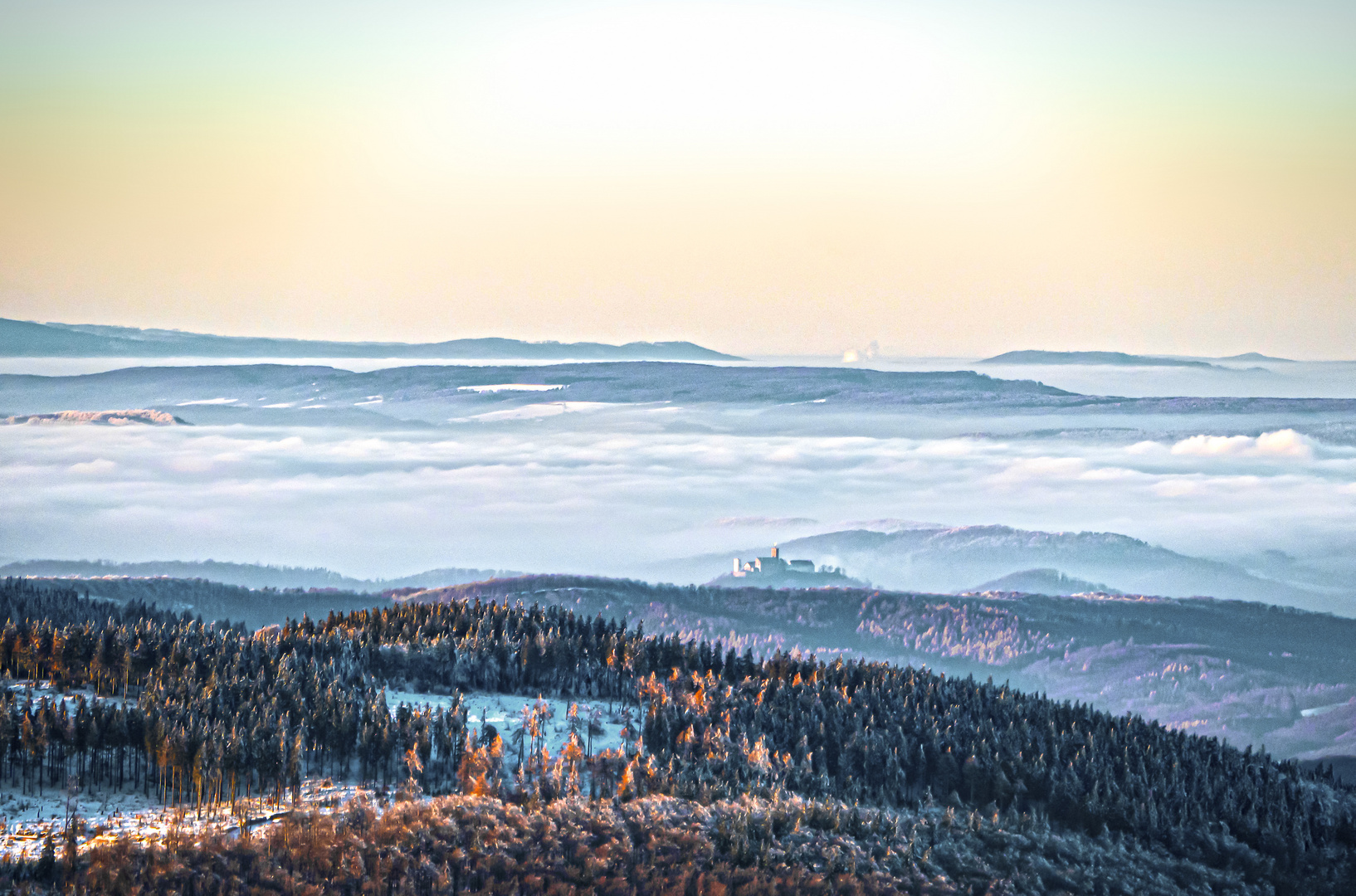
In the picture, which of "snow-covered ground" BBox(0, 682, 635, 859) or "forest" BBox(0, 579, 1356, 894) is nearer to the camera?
"snow-covered ground" BBox(0, 682, 635, 859)

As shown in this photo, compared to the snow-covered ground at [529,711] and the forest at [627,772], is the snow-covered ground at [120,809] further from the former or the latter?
the forest at [627,772]

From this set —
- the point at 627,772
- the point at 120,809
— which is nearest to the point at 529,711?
the point at 627,772

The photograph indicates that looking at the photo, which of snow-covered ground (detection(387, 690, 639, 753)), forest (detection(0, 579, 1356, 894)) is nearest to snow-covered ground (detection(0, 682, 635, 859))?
snow-covered ground (detection(387, 690, 639, 753))

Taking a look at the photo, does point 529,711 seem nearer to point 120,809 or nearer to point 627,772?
point 627,772

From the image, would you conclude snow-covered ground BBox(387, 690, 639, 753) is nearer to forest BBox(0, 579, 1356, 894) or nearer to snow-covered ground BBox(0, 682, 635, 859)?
snow-covered ground BBox(0, 682, 635, 859)

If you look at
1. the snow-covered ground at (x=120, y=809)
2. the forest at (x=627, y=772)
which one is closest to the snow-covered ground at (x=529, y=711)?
the snow-covered ground at (x=120, y=809)

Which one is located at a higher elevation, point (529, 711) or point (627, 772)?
point (529, 711)

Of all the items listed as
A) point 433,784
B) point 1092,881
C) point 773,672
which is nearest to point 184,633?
point 433,784

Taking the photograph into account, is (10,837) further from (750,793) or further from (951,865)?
(951,865)
